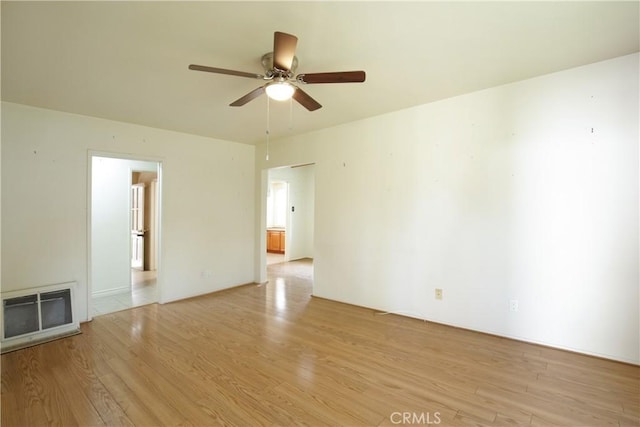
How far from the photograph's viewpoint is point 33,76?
2.49 meters

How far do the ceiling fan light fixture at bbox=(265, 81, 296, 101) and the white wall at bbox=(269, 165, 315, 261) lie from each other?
5089 millimetres

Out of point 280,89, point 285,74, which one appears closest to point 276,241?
point 280,89

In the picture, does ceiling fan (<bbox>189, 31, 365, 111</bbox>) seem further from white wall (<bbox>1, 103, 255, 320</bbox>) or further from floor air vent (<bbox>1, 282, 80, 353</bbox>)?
floor air vent (<bbox>1, 282, 80, 353</bbox>)

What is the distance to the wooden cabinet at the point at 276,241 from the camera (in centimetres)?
859

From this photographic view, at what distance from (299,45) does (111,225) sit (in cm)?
430

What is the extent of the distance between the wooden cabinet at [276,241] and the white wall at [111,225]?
431 cm

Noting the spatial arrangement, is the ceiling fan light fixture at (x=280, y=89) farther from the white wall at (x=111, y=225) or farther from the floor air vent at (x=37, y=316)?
the white wall at (x=111, y=225)

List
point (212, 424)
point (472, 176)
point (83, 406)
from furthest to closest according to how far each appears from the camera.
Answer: point (472, 176) < point (83, 406) < point (212, 424)

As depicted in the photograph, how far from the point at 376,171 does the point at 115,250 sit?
170 inches

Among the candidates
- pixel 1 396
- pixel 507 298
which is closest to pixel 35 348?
pixel 1 396

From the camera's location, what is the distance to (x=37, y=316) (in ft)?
9.77

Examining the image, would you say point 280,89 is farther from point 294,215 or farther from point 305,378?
point 294,215

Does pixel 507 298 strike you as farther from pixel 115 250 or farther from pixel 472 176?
pixel 115 250

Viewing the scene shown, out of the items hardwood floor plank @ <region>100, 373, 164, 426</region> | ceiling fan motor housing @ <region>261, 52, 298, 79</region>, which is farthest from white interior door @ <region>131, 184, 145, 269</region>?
ceiling fan motor housing @ <region>261, 52, 298, 79</region>
